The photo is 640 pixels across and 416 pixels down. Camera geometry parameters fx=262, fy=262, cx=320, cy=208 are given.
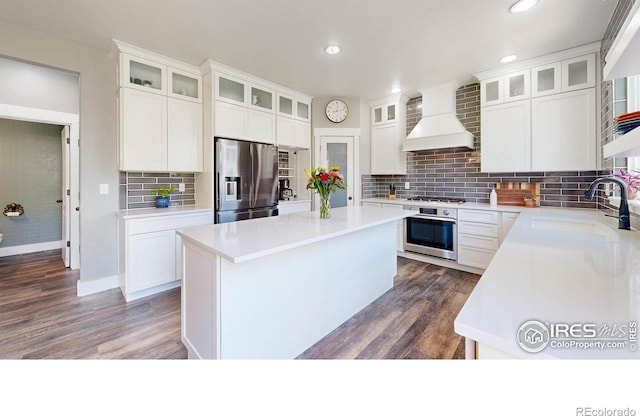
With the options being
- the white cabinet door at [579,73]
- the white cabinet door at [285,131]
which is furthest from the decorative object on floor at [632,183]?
the white cabinet door at [285,131]

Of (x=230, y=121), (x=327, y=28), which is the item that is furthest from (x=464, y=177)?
(x=230, y=121)

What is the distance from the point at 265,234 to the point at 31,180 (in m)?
5.19

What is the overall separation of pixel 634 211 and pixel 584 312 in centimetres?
175

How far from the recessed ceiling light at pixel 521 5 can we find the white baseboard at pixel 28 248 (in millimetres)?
Result: 7017

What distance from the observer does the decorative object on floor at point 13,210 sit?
406 centimetres

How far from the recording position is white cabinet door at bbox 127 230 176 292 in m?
2.64

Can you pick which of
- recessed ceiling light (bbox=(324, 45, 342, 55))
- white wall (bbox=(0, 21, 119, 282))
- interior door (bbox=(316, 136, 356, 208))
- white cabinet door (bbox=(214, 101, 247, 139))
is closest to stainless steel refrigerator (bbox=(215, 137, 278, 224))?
white cabinet door (bbox=(214, 101, 247, 139))

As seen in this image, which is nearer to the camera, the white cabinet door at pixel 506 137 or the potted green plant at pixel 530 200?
the white cabinet door at pixel 506 137

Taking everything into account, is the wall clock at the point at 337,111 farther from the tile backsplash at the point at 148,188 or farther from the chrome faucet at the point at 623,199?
the chrome faucet at the point at 623,199

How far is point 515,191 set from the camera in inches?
137

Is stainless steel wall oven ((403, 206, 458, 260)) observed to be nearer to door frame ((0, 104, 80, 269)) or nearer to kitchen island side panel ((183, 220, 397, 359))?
kitchen island side panel ((183, 220, 397, 359))

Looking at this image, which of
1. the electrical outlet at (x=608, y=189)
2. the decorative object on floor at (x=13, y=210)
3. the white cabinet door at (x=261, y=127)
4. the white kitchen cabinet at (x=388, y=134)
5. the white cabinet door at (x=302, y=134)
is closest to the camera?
the electrical outlet at (x=608, y=189)
